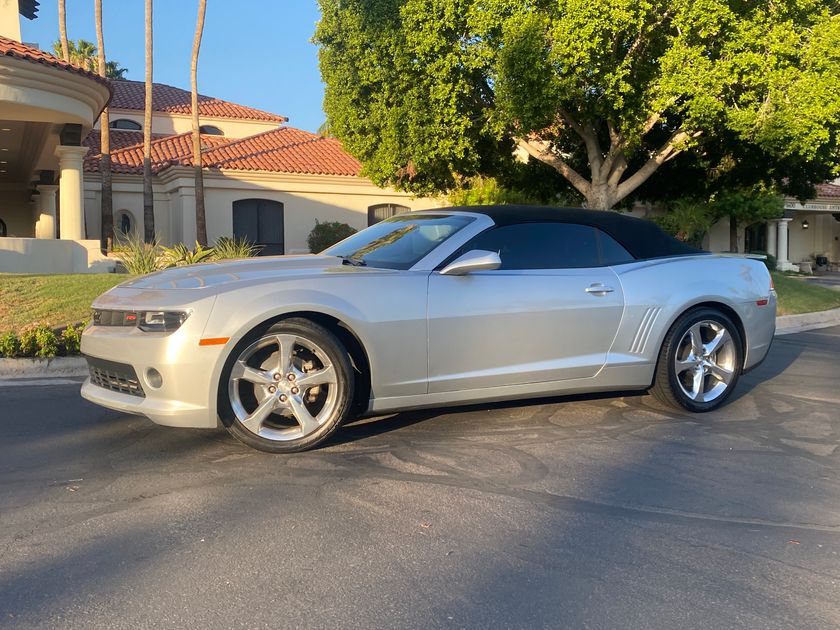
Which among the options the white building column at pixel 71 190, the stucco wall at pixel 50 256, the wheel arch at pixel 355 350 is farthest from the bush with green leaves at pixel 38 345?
the white building column at pixel 71 190

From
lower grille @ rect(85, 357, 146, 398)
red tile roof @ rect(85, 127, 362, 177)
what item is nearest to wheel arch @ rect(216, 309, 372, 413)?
lower grille @ rect(85, 357, 146, 398)

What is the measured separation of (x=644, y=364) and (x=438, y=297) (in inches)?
71.7

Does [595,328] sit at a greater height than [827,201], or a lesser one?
lesser

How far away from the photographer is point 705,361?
6250mm

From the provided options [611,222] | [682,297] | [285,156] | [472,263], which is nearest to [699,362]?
[682,297]

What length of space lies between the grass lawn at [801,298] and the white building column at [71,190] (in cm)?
1361

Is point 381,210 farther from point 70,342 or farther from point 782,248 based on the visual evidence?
point 70,342

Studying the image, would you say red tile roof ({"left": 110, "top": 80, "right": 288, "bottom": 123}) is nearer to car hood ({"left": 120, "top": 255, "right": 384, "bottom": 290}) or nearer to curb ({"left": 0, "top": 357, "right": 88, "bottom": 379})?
curb ({"left": 0, "top": 357, "right": 88, "bottom": 379})

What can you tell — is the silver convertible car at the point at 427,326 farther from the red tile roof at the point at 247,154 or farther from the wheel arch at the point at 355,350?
the red tile roof at the point at 247,154

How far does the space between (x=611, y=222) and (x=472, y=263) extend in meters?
1.72

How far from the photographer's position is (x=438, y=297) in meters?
5.12

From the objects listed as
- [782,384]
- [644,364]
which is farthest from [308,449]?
[782,384]

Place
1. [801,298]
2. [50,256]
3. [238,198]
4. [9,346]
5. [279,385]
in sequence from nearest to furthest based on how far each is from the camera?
1. [279,385]
2. [9,346]
3. [50,256]
4. [801,298]
5. [238,198]

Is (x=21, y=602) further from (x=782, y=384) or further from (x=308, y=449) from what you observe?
(x=782, y=384)
